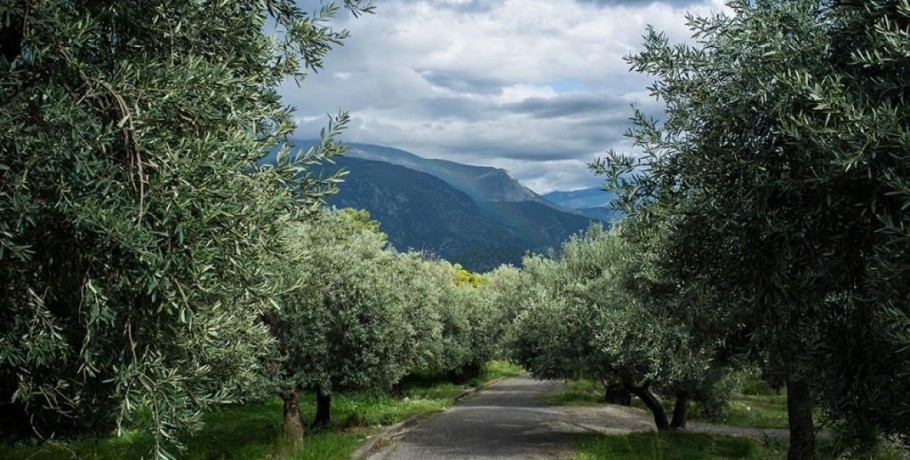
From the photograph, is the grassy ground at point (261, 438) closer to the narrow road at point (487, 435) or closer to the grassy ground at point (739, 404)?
the narrow road at point (487, 435)

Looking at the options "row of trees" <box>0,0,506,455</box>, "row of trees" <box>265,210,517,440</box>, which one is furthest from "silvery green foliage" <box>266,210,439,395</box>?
"row of trees" <box>0,0,506,455</box>

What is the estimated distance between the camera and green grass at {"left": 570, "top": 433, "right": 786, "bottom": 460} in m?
21.5

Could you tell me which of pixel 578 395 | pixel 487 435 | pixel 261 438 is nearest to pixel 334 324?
pixel 261 438

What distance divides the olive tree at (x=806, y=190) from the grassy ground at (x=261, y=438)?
7823 mm

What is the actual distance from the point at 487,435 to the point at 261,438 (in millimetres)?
8659

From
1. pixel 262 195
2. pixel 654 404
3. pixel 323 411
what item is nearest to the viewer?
pixel 262 195

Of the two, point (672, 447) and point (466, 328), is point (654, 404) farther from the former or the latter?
point (466, 328)

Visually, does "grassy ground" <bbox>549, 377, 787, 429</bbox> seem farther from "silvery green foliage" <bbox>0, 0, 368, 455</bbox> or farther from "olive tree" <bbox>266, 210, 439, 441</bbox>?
"silvery green foliage" <bbox>0, 0, 368, 455</bbox>

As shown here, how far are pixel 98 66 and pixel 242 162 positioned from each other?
204 centimetres

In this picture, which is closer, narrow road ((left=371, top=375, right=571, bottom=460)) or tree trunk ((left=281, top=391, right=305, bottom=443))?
tree trunk ((left=281, top=391, right=305, bottom=443))

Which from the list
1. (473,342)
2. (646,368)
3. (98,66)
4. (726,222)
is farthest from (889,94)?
(473,342)

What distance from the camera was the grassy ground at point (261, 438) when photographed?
59.5 ft

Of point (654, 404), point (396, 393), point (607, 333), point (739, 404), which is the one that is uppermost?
point (607, 333)

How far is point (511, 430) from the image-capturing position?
29.2 metres
